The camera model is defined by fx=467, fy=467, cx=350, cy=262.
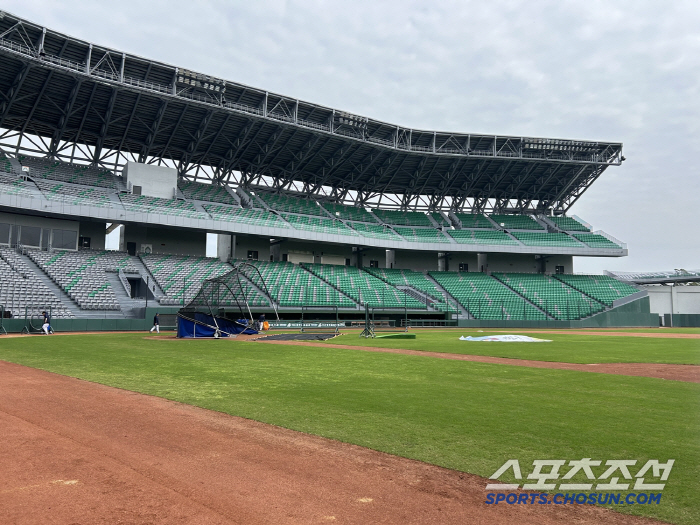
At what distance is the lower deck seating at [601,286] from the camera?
57.2 meters

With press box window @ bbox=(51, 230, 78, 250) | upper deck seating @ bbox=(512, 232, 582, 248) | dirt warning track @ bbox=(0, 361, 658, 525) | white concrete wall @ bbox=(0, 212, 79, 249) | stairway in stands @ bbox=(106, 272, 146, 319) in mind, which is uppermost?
upper deck seating @ bbox=(512, 232, 582, 248)

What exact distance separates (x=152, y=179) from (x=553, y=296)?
155 ft

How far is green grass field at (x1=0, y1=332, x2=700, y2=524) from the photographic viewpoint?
18.2 feet

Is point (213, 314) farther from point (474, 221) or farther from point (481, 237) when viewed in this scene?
point (474, 221)

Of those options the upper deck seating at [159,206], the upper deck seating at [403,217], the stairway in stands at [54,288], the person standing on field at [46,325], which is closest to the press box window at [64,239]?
the stairway in stands at [54,288]

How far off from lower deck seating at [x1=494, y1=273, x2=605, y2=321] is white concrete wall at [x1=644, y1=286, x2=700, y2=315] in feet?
46.6

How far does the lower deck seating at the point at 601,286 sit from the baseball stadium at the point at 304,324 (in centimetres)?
43

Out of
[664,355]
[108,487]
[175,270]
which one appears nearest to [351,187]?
[175,270]

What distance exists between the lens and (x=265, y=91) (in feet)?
155

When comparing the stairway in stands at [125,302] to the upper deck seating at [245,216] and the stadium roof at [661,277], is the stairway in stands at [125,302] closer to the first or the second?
the upper deck seating at [245,216]

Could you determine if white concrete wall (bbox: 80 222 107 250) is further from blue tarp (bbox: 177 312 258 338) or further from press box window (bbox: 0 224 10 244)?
blue tarp (bbox: 177 312 258 338)

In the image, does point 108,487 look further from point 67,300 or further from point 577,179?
point 577,179

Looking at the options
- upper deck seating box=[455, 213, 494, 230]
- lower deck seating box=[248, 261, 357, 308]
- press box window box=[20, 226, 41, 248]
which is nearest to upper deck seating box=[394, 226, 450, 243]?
upper deck seating box=[455, 213, 494, 230]

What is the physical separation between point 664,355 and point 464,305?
113 ft
